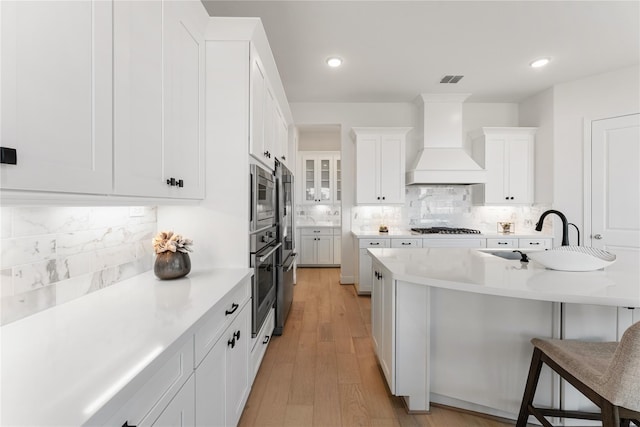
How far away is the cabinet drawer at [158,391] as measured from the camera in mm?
707

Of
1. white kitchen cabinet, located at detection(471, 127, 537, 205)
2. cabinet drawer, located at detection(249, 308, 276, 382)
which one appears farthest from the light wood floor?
white kitchen cabinet, located at detection(471, 127, 537, 205)

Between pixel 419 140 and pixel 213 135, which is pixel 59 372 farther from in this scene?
pixel 419 140

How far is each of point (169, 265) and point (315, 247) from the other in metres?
4.48

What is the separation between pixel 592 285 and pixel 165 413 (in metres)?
1.79

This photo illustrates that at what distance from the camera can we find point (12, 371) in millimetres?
714

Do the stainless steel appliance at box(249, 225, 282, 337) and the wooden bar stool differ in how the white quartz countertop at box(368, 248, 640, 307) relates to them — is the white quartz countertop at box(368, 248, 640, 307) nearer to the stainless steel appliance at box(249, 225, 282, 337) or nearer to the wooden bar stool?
the wooden bar stool

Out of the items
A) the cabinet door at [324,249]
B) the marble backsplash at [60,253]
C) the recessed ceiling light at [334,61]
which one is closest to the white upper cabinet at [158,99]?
the marble backsplash at [60,253]

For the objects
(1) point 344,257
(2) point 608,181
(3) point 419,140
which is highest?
(3) point 419,140

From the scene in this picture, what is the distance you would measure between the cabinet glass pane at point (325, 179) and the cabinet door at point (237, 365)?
179 inches

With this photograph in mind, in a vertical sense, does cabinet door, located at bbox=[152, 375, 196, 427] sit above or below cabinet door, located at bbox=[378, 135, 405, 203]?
below

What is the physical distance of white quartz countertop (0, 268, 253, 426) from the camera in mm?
593

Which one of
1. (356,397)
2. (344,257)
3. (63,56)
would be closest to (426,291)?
(356,397)

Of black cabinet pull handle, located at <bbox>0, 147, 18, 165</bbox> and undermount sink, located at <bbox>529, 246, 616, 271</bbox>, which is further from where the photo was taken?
undermount sink, located at <bbox>529, 246, 616, 271</bbox>

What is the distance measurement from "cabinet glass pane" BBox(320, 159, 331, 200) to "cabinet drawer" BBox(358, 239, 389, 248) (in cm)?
236
